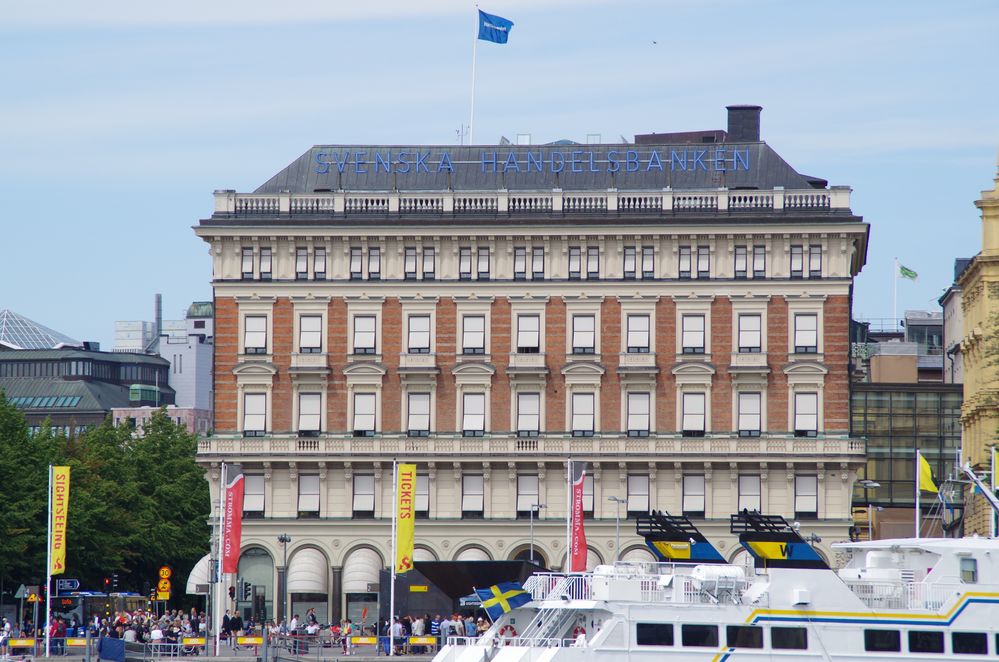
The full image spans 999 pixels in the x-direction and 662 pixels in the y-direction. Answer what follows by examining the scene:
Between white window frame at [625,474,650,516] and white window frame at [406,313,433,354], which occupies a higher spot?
white window frame at [406,313,433,354]

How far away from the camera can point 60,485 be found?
92.1 meters

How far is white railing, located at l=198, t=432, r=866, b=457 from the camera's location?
105250mm

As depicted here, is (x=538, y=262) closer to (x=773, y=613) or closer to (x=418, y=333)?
(x=418, y=333)

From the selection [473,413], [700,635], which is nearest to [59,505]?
[473,413]

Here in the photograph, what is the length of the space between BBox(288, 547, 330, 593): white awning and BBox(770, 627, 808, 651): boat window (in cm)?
5046

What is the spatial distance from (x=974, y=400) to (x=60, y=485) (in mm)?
56461

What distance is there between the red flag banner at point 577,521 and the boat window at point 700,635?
3706 centimetres

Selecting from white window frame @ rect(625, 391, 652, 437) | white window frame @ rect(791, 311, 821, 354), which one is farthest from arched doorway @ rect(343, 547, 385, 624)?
white window frame @ rect(791, 311, 821, 354)

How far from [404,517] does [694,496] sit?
20.9m

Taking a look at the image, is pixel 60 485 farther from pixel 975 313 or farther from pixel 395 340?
pixel 975 313

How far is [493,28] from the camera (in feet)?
374

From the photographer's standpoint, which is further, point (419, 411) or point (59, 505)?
Answer: point (419, 411)

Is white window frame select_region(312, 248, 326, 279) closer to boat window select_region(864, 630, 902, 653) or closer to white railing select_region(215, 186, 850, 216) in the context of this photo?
white railing select_region(215, 186, 850, 216)

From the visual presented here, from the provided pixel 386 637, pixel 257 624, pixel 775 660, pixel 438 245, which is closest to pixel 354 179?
pixel 438 245
